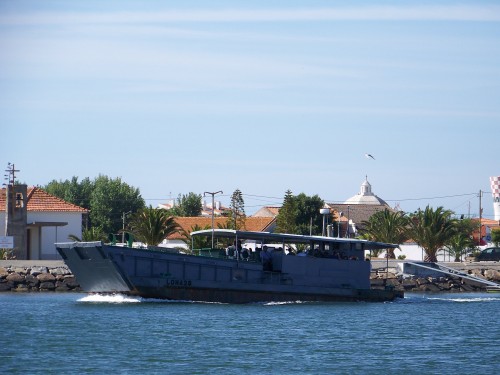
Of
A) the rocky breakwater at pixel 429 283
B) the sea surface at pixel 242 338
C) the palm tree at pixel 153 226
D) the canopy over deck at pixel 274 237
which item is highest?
the palm tree at pixel 153 226

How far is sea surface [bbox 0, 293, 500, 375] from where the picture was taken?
28.6 m

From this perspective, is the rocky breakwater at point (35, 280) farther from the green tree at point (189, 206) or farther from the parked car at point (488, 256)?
the green tree at point (189, 206)

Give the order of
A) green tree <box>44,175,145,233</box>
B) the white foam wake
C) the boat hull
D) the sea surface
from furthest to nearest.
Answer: green tree <box>44,175,145,233</box> → the white foam wake → the boat hull → the sea surface

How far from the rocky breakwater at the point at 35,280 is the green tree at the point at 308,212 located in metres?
33.0

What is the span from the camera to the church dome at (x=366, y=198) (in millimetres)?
124562

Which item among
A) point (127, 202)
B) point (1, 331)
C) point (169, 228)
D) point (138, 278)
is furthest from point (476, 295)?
point (127, 202)

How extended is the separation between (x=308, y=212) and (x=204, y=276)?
44.6 metres

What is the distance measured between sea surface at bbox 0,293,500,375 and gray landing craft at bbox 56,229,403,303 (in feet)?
2.27

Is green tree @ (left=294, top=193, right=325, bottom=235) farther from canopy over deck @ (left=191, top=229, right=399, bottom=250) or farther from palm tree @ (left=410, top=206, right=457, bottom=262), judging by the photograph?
canopy over deck @ (left=191, top=229, right=399, bottom=250)

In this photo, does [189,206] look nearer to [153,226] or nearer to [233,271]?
[153,226]

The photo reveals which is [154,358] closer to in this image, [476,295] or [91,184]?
[476,295]

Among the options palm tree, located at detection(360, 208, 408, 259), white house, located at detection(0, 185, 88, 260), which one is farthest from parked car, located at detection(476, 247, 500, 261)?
white house, located at detection(0, 185, 88, 260)

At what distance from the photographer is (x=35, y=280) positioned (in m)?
56.8

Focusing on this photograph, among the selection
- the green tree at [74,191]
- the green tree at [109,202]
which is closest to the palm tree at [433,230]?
the green tree at [109,202]
